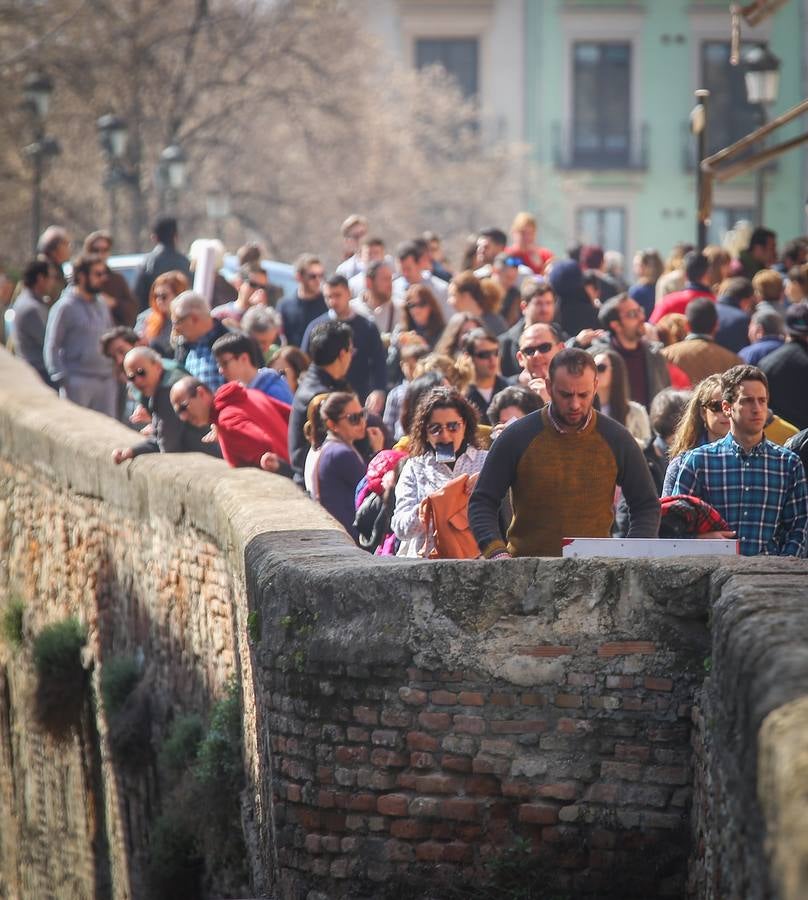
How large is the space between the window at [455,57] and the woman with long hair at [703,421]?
41314mm

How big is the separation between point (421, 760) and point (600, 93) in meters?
44.4

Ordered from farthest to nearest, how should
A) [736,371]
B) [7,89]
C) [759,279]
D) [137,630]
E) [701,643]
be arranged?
1. [7,89]
2. [759,279]
3. [137,630]
4. [736,371]
5. [701,643]

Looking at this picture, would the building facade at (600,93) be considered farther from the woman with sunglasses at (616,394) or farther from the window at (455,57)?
the woman with sunglasses at (616,394)

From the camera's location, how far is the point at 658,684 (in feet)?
22.0

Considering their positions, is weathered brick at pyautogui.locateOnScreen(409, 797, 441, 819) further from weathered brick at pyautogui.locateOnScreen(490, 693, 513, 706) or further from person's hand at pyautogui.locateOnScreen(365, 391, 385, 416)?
person's hand at pyautogui.locateOnScreen(365, 391, 385, 416)

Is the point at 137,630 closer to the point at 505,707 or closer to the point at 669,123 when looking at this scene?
the point at 505,707

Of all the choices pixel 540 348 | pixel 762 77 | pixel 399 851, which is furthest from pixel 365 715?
pixel 762 77

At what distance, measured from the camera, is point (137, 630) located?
11656 mm

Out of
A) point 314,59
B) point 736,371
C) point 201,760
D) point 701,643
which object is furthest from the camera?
point 314,59

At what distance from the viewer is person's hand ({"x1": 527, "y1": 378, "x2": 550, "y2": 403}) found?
10.2m

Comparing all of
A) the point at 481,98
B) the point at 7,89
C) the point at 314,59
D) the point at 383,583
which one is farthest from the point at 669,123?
the point at 383,583

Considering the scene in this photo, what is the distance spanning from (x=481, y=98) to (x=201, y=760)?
41.5 m

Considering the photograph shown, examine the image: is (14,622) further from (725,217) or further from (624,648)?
(725,217)

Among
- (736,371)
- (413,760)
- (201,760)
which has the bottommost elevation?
(201,760)
